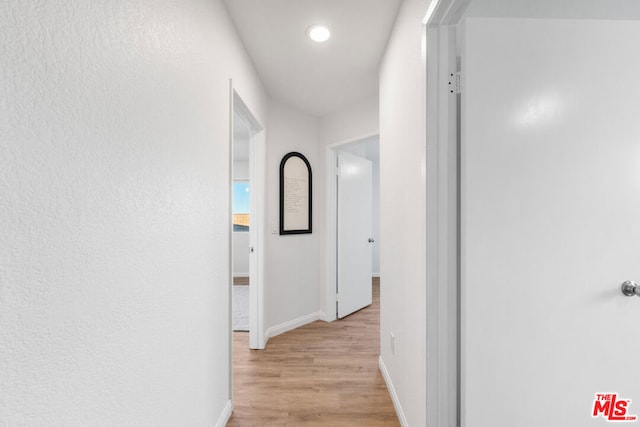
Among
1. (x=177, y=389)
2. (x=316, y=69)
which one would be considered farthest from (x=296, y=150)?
(x=177, y=389)

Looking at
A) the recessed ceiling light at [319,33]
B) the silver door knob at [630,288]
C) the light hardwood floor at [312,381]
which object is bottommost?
the light hardwood floor at [312,381]

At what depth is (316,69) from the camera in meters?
2.44

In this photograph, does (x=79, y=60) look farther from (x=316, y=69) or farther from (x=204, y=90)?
(x=316, y=69)

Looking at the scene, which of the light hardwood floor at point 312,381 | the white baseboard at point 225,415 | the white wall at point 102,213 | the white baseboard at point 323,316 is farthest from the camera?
the white baseboard at point 323,316

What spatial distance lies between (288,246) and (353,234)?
930 millimetres

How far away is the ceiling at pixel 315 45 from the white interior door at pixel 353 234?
94 centimetres

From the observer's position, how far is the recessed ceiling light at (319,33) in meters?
1.92

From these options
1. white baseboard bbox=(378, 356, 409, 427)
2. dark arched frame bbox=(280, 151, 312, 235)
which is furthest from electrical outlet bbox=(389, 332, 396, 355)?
dark arched frame bbox=(280, 151, 312, 235)

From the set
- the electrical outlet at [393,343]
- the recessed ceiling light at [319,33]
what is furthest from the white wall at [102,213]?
the electrical outlet at [393,343]

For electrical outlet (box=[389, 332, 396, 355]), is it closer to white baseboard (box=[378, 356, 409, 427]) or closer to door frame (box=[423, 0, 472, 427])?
white baseboard (box=[378, 356, 409, 427])

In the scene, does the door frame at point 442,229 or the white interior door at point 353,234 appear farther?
the white interior door at point 353,234

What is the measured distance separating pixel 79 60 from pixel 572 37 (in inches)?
66.1

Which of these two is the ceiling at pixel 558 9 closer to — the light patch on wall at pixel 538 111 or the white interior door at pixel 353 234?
the light patch on wall at pixel 538 111

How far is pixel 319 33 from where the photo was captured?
6.42 feet
